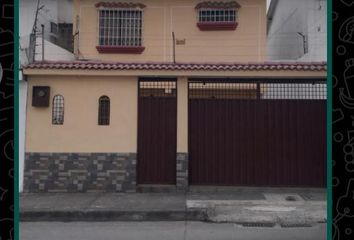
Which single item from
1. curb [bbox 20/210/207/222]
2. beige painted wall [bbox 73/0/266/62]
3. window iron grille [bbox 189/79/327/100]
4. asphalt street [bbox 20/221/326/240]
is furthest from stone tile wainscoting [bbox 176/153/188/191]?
beige painted wall [bbox 73/0/266/62]

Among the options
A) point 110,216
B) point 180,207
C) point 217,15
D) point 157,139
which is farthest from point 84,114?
point 217,15

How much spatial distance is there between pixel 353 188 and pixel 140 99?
9118mm

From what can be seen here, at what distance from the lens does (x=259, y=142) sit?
10.9 meters

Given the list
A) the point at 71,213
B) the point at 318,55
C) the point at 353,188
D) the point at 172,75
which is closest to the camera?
the point at 353,188

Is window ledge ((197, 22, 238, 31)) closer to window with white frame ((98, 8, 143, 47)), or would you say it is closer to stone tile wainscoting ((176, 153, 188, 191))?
window with white frame ((98, 8, 143, 47))

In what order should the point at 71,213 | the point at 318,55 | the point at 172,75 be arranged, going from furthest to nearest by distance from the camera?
the point at 318,55 → the point at 172,75 → the point at 71,213

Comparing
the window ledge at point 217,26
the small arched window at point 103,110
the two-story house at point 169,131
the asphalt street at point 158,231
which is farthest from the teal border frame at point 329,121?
the window ledge at point 217,26

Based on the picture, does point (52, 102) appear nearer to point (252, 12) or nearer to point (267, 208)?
point (267, 208)

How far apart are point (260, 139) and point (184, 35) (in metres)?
6.29

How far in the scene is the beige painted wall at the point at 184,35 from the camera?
15883 millimetres

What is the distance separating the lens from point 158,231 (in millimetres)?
7598

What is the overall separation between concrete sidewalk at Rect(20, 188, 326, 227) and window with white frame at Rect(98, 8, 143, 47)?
6.97 m

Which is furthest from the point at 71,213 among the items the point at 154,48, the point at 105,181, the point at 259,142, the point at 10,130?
the point at 154,48

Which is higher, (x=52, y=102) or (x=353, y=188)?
(x=52, y=102)
